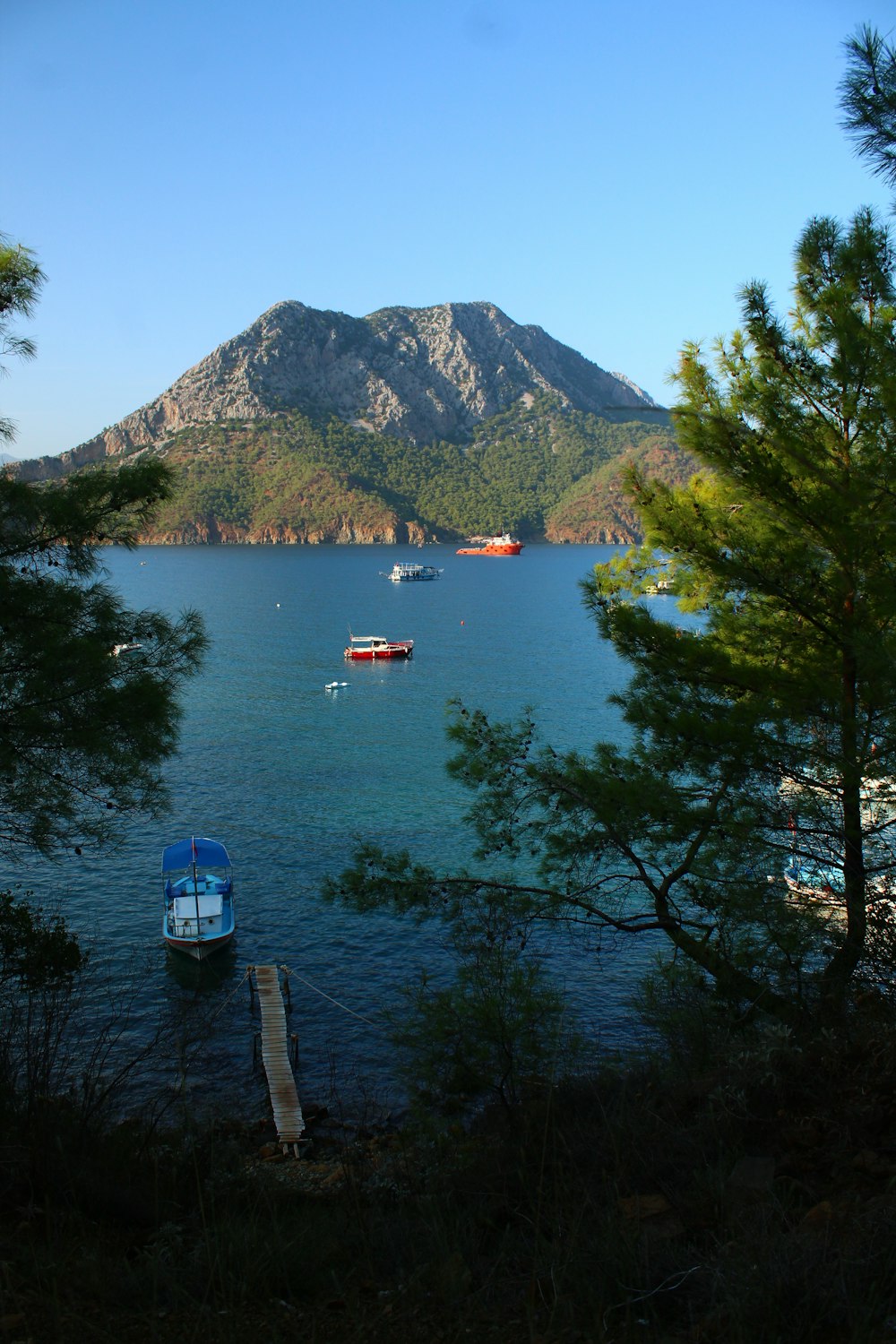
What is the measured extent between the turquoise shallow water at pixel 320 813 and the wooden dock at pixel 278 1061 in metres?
0.40

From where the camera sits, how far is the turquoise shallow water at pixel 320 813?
14664 mm

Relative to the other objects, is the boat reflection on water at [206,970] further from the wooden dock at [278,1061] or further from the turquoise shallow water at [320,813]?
the wooden dock at [278,1061]

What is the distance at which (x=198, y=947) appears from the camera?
1616 centimetres

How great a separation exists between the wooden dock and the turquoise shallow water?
40 cm

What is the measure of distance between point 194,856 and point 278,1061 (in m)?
5.78

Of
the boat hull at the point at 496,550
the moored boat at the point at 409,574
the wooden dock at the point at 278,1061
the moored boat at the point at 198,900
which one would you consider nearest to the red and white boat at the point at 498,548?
the boat hull at the point at 496,550

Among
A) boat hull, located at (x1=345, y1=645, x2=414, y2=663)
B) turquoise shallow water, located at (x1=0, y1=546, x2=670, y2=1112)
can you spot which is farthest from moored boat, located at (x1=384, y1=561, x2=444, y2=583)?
boat hull, located at (x1=345, y1=645, x2=414, y2=663)

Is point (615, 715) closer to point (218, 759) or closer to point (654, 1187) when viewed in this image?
point (218, 759)

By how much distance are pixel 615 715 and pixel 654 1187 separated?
96.8 feet

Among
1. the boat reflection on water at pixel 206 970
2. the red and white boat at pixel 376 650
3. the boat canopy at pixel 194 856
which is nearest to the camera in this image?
the boat reflection on water at pixel 206 970

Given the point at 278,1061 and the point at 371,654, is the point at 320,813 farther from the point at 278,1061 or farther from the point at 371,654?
the point at 371,654

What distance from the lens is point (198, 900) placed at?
17.0 metres

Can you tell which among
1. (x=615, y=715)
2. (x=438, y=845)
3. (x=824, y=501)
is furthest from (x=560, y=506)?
(x=824, y=501)

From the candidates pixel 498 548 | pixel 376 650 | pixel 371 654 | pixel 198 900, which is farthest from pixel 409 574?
pixel 198 900
